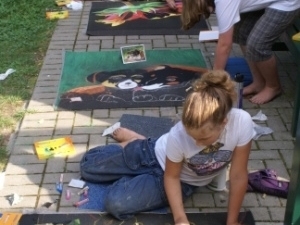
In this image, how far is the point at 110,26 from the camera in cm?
608

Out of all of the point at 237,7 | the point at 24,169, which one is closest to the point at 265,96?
the point at 237,7

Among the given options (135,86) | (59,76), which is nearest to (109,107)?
(135,86)

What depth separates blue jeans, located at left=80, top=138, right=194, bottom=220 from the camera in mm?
3023

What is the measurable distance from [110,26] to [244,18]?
2041mm

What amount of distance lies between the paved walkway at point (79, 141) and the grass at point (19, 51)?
0.07 m

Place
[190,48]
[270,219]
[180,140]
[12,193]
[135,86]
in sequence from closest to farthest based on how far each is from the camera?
[180,140]
[270,219]
[12,193]
[135,86]
[190,48]

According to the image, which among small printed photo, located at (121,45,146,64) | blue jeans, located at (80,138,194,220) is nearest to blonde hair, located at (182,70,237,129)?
blue jeans, located at (80,138,194,220)

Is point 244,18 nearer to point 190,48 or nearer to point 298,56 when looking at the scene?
point 298,56

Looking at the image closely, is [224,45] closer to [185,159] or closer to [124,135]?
[124,135]

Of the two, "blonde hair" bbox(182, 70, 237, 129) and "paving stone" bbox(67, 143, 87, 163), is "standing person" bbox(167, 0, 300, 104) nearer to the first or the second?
"paving stone" bbox(67, 143, 87, 163)

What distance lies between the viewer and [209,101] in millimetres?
2533

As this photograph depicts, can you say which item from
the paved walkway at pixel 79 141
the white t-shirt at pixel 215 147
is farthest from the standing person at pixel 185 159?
the paved walkway at pixel 79 141

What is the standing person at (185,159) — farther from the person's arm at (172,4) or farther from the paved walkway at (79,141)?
the person's arm at (172,4)

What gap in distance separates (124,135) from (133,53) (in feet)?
5.37
